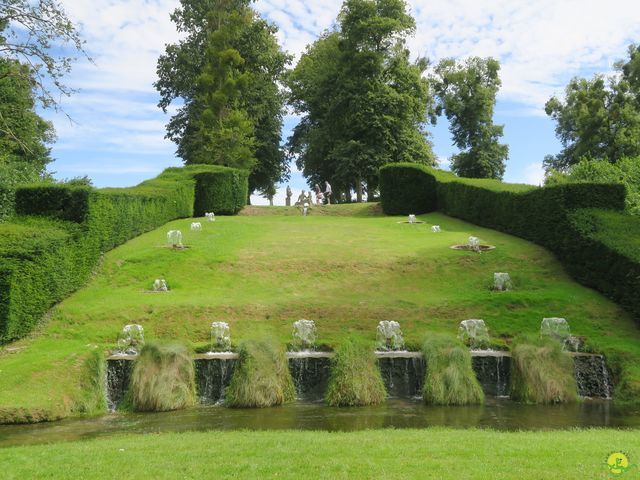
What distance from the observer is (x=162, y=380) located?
13422 millimetres

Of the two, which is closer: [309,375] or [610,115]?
[309,375]

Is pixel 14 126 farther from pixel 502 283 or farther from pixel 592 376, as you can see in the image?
pixel 592 376

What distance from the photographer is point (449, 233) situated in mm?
26922

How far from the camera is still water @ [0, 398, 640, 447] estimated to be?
11.0 m

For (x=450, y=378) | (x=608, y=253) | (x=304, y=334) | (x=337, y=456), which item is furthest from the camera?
(x=608, y=253)

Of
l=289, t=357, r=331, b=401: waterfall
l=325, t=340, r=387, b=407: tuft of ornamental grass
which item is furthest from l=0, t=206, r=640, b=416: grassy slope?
l=325, t=340, r=387, b=407: tuft of ornamental grass

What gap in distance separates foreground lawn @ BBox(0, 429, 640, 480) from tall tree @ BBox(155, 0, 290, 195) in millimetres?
35664

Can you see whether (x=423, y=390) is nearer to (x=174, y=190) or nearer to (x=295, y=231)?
(x=295, y=231)

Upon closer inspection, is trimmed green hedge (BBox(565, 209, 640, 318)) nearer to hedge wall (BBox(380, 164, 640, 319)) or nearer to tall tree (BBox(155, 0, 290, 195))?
hedge wall (BBox(380, 164, 640, 319))

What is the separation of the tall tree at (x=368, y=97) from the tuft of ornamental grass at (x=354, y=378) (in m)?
32.6

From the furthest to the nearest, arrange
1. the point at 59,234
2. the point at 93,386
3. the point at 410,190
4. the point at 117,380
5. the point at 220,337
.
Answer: the point at 410,190, the point at 59,234, the point at 220,337, the point at 117,380, the point at 93,386

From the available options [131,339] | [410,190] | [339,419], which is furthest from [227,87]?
[339,419]

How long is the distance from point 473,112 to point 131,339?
1871 inches

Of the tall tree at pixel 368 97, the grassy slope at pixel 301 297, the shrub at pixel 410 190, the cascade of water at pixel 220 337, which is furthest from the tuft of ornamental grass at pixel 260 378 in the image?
the tall tree at pixel 368 97
